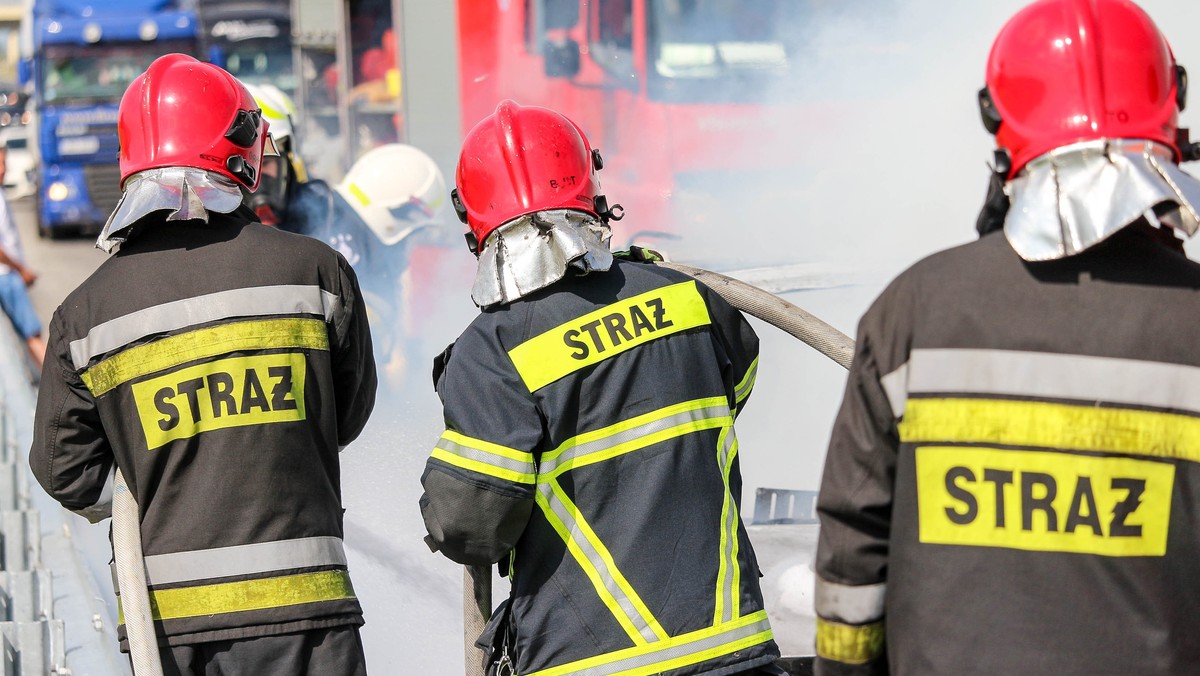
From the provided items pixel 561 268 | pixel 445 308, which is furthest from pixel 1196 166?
pixel 561 268

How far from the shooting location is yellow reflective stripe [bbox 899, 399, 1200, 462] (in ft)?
5.54

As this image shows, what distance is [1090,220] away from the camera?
1.67 m

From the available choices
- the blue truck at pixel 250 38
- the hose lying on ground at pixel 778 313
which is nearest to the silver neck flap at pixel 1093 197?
the hose lying on ground at pixel 778 313

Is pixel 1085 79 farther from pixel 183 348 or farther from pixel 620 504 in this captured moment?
pixel 183 348

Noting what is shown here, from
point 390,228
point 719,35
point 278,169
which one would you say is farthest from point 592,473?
point 719,35

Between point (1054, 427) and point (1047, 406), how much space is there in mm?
29

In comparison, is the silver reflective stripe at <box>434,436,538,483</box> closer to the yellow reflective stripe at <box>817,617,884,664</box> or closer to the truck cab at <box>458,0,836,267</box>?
the yellow reflective stripe at <box>817,617,884,664</box>

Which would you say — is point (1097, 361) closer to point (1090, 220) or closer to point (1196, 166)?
point (1090, 220)

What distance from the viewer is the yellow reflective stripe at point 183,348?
99.1 inches

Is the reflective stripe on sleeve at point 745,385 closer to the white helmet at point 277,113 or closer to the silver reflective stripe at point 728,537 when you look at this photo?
the silver reflective stripe at point 728,537

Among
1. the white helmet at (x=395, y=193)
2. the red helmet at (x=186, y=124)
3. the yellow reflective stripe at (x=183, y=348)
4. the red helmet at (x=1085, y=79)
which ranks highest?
the red helmet at (x=1085, y=79)

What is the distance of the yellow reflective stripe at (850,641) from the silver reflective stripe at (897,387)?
324mm

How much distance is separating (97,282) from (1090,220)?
6.17ft

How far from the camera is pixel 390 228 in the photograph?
789 centimetres
